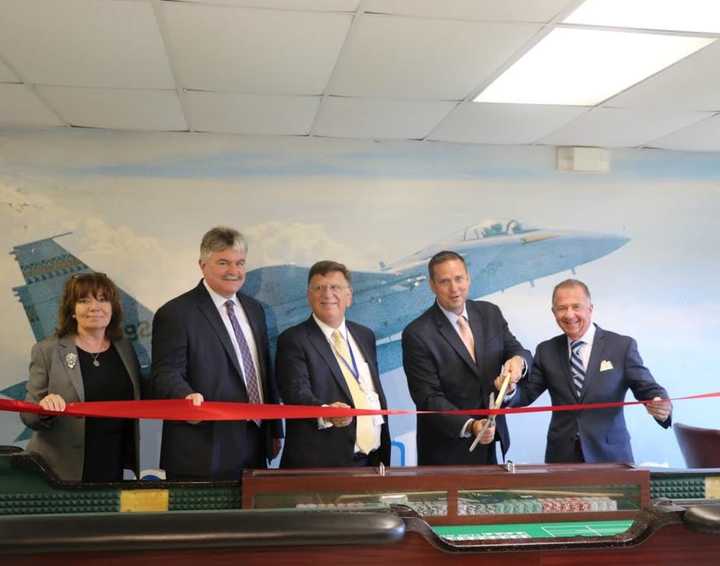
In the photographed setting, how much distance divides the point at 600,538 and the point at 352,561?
59 cm

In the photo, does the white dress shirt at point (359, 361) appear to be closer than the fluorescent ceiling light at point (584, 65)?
No

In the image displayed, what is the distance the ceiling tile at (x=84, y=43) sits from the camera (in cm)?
281

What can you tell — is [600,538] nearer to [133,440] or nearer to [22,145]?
[133,440]

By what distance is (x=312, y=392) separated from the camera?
11.2 ft

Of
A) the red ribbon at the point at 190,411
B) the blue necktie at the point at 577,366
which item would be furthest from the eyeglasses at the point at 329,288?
the blue necktie at the point at 577,366

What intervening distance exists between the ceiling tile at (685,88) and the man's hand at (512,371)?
5.59ft

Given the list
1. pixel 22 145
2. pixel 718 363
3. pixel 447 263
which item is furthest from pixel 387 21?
pixel 718 363

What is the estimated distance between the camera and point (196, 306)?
3480 millimetres

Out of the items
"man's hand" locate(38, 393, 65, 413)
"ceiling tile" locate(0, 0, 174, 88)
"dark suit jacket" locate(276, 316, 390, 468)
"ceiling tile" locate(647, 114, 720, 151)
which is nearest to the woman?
"man's hand" locate(38, 393, 65, 413)

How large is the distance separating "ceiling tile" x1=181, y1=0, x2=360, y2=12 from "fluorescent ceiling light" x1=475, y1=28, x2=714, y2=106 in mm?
982

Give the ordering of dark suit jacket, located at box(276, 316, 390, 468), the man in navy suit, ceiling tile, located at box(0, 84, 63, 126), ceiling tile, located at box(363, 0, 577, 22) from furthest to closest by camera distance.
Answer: ceiling tile, located at box(0, 84, 63, 126), the man in navy suit, dark suit jacket, located at box(276, 316, 390, 468), ceiling tile, located at box(363, 0, 577, 22)

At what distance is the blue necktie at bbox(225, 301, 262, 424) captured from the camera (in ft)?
11.6

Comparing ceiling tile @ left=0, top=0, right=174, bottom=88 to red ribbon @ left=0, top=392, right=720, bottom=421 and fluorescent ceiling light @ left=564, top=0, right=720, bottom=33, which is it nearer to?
red ribbon @ left=0, top=392, right=720, bottom=421

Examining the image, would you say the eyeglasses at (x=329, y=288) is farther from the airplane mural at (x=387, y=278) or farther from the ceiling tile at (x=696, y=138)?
the ceiling tile at (x=696, y=138)
